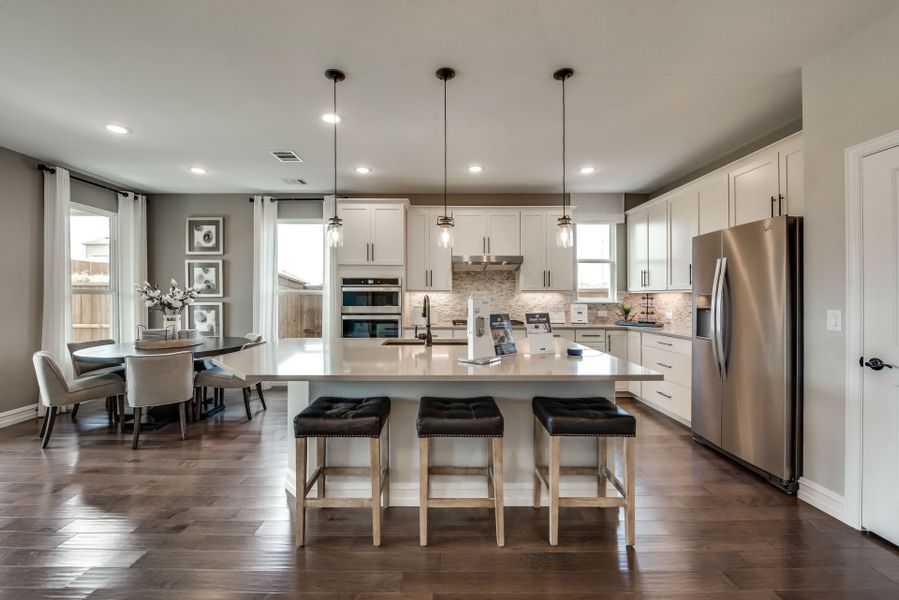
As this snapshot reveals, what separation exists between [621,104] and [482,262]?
252 cm

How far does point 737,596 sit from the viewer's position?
165cm

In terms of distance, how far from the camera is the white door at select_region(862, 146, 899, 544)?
6.41 feet

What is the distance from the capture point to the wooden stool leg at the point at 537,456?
7.55 feet

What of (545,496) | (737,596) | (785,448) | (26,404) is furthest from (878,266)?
(26,404)

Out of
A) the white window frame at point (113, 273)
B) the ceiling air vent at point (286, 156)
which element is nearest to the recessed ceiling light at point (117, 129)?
the ceiling air vent at point (286, 156)

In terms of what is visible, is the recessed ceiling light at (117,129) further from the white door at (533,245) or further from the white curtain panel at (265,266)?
the white door at (533,245)

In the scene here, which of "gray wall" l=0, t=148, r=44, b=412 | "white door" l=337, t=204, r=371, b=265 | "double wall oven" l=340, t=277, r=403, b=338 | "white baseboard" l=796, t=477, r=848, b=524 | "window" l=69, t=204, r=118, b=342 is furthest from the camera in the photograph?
"white door" l=337, t=204, r=371, b=265

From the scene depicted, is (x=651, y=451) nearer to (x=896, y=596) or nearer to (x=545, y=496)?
(x=545, y=496)

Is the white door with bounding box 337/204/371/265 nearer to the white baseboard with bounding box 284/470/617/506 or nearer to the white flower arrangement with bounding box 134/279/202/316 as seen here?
the white flower arrangement with bounding box 134/279/202/316

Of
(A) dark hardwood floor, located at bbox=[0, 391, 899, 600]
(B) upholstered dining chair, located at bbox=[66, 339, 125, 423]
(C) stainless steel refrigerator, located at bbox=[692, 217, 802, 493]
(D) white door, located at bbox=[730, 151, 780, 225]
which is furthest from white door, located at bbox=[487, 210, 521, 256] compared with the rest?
(B) upholstered dining chair, located at bbox=[66, 339, 125, 423]

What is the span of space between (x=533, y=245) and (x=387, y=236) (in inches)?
76.0

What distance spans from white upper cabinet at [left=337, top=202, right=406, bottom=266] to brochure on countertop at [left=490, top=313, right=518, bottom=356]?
279cm

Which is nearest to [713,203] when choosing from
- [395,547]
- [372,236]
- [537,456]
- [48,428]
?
[537,456]

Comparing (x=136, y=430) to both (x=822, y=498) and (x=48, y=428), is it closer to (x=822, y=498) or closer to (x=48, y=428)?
(x=48, y=428)
